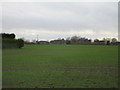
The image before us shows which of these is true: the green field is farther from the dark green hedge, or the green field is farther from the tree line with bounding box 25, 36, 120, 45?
the tree line with bounding box 25, 36, 120, 45

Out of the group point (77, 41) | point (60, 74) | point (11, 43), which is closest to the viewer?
point (60, 74)

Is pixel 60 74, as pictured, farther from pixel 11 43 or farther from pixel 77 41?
pixel 77 41

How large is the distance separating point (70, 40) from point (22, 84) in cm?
7626

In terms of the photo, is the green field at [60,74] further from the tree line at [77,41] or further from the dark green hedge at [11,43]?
the tree line at [77,41]

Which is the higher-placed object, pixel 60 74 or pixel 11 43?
pixel 11 43

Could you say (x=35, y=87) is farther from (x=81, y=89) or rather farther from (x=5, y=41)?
(x=5, y=41)

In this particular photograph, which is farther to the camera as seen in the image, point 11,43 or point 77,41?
point 77,41

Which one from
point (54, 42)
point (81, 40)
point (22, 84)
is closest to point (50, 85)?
point (22, 84)

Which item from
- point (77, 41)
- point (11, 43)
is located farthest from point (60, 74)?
point (77, 41)

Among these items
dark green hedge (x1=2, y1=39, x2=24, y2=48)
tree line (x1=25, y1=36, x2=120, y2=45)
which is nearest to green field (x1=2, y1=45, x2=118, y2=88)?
dark green hedge (x1=2, y1=39, x2=24, y2=48)

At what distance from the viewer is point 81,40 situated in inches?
3019

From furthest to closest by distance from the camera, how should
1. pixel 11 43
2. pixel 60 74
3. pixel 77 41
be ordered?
1. pixel 77 41
2. pixel 11 43
3. pixel 60 74

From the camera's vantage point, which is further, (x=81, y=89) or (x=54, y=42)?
(x=54, y=42)

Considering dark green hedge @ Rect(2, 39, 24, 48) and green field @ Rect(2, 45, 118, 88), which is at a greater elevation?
dark green hedge @ Rect(2, 39, 24, 48)
